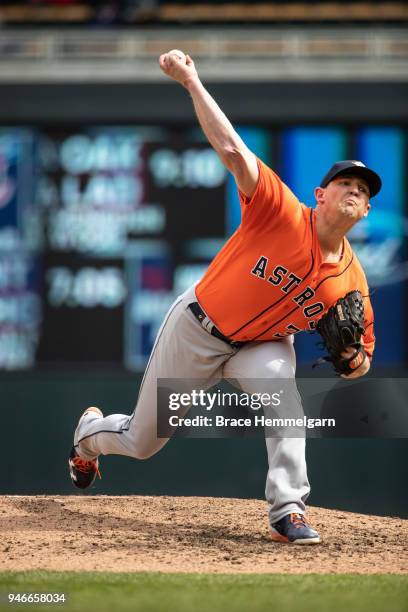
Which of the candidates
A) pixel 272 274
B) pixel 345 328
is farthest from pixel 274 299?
pixel 345 328

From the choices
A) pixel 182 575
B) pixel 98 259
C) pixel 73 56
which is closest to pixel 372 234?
pixel 98 259

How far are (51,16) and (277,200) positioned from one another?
273 inches

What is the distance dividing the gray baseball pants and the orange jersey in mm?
80

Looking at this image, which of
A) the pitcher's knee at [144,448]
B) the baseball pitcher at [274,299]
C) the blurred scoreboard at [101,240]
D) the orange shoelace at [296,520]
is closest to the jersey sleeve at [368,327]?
the baseball pitcher at [274,299]

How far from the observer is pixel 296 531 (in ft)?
13.3

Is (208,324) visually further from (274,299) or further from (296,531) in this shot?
(296,531)

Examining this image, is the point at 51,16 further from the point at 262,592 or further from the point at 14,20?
the point at 262,592

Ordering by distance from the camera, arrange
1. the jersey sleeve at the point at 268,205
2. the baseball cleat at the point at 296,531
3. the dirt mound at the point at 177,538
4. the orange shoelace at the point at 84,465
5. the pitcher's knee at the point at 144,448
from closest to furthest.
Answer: the dirt mound at the point at 177,538
the jersey sleeve at the point at 268,205
the baseball cleat at the point at 296,531
the pitcher's knee at the point at 144,448
the orange shoelace at the point at 84,465

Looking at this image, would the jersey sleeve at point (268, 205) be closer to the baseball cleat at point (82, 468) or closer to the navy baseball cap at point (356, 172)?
the navy baseball cap at point (356, 172)

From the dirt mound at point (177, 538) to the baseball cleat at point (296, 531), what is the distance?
39mm

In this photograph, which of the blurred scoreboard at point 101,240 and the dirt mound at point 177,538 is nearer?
the dirt mound at point 177,538

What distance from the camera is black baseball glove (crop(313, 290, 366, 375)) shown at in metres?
4.10

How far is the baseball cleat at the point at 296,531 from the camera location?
4039 mm

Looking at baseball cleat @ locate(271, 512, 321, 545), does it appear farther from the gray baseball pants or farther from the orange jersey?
the orange jersey
